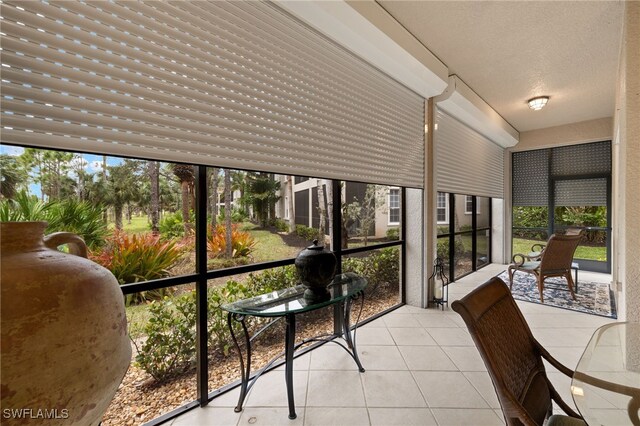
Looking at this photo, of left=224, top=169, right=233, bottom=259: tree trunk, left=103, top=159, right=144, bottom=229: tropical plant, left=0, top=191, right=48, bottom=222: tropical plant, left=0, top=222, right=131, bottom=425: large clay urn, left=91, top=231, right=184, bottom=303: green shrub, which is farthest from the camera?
left=224, top=169, right=233, bottom=259: tree trunk

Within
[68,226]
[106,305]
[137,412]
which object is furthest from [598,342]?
[68,226]

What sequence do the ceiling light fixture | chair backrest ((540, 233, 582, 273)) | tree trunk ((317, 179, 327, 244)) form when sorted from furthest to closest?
1. the ceiling light fixture
2. chair backrest ((540, 233, 582, 273))
3. tree trunk ((317, 179, 327, 244))

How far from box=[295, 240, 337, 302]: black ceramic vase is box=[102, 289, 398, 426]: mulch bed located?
37.2 inches

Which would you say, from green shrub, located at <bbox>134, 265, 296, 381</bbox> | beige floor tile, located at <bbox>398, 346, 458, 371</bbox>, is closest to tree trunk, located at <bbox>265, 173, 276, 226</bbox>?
green shrub, located at <bbox>134, 265, 296, 381</bbox>

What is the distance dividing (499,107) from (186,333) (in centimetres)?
539

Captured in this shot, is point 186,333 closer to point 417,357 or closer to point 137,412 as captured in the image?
point 137,412

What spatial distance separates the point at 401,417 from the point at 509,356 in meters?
0.86

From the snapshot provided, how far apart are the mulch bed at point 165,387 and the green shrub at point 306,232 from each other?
104 centimetres

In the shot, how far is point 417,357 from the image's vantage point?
2311mm

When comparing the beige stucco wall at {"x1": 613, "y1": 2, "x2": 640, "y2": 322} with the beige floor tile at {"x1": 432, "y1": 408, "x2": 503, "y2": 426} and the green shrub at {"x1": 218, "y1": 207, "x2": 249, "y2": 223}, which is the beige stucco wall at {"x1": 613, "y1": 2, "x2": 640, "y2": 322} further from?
the green shrub at {"x1": 218, "y1": 207, "x2": 249, "y2": 223}

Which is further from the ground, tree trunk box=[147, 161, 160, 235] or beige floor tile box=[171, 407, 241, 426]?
tree trunk box=[147, 161, 160, 235]

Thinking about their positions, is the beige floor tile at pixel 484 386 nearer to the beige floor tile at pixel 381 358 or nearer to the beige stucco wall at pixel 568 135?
the beige floor tile at pixel 381 358

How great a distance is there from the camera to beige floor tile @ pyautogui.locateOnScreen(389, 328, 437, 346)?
8.36 ft

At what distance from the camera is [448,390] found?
189 cm
